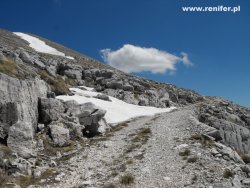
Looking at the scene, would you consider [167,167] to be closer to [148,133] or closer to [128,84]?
[148,133]

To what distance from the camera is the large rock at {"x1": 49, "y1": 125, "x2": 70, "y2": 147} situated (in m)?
30.1

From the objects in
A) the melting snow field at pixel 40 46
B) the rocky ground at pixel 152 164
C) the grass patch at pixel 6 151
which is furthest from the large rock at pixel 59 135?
the melting snow field at pixel 40 46

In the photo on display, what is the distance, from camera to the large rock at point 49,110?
34.2m

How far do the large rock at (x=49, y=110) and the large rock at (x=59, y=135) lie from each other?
A: 8.00 ft

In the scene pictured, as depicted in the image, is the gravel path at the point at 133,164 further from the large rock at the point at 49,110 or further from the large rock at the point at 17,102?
the large rock at the point at 17,102

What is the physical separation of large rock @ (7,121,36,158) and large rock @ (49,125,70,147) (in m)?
4.60

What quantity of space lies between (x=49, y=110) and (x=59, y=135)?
4.88 metres

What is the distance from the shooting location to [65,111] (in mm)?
38844

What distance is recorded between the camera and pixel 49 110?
34781 millimetres

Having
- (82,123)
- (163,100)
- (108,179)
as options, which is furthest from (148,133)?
(163,100)

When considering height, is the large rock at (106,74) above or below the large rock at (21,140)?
above

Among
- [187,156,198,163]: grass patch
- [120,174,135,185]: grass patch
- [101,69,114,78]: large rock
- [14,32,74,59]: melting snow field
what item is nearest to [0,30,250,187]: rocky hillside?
[120,174,135,185]: grass patch

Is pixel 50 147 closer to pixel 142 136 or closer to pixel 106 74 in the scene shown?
pixel 142 136

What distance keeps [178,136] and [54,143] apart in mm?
→ 12991
